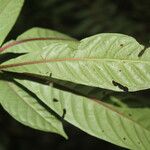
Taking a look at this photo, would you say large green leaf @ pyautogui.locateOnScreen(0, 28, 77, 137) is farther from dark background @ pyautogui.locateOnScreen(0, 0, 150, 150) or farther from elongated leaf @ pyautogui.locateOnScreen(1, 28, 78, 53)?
dark background @ pyautogui.locateOnScreen(0, 0, 150, 150)

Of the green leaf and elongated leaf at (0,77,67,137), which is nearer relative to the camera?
elongated leaf at (0,77,67,137)

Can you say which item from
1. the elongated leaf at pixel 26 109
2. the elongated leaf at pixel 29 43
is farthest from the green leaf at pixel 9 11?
the elongated leaf at pixel 26 109

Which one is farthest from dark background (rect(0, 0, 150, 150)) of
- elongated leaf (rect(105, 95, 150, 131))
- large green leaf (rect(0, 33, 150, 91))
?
large green leaf (rect(0, 33, 150, 91))

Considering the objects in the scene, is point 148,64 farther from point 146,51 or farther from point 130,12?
point 130,12

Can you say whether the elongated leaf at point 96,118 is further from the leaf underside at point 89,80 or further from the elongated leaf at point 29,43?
the elongated leaf at point 29,43

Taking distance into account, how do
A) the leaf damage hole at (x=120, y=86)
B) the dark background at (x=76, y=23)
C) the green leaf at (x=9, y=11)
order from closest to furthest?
the leaf damage hole at (x=120, y=86) < the green leaf at (x=9, y=11) < the dark background at (x=76, y=23)
